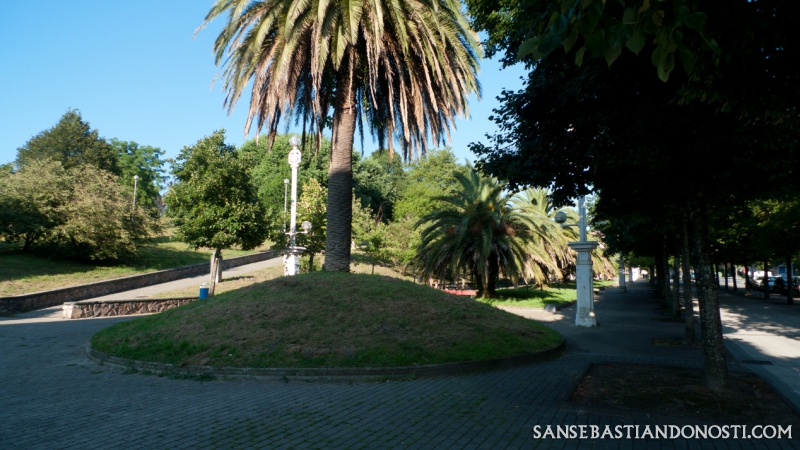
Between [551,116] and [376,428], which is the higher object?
[551,116]

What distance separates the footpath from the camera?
4.98 m

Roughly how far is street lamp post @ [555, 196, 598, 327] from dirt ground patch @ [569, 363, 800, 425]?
733 centimetres

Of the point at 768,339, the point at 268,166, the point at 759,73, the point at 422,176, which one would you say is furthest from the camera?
the point at 422,176

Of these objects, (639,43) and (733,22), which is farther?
(733,22)

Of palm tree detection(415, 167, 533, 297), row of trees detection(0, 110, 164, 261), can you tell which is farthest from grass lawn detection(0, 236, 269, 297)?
palm tree detection(415, 167, 533, 297)

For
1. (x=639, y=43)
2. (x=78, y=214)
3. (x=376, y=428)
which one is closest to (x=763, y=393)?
(x=376, y=428)

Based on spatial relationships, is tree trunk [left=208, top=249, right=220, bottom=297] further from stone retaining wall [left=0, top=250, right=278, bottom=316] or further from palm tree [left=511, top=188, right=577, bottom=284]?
palm tree [left=511, top=188, right=577, bottom=284]

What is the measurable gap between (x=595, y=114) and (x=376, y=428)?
5566mm

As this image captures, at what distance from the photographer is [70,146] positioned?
173 feet

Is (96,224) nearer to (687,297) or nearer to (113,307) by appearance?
(113,307)

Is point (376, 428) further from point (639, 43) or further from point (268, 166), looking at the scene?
point (268, 166)

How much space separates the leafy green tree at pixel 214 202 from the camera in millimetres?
27516

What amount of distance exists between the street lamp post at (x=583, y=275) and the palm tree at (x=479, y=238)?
6765mm

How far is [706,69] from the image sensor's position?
5352mm
